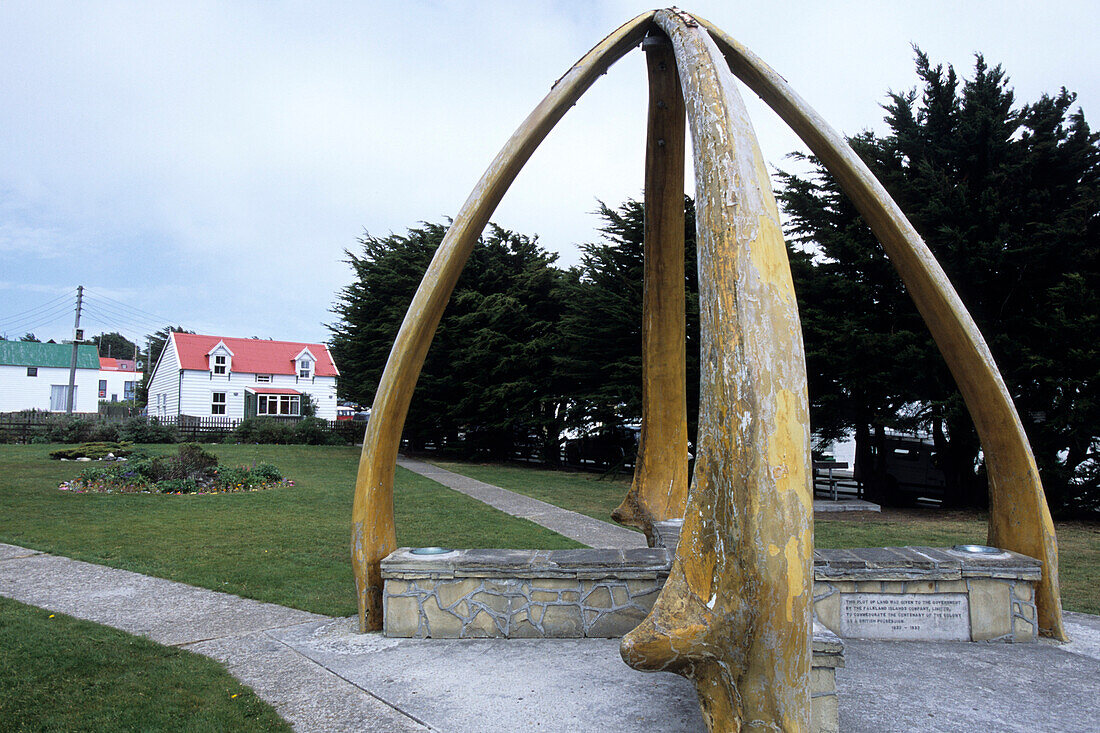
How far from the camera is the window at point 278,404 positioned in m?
36.2

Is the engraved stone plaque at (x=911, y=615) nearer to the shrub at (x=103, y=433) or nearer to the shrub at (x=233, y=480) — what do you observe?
the shrub at (x=233, y=480)

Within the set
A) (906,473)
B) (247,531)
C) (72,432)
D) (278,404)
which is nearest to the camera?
(247,531)

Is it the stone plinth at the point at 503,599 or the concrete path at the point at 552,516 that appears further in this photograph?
the concrete path at the point at 552,516

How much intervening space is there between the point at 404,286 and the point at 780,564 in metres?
22.6

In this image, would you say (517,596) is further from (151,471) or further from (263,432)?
(263,432)

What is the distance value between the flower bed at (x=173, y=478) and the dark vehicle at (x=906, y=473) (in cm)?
1350

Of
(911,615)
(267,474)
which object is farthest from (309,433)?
(911,615)

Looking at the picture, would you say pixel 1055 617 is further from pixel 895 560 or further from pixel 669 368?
pixel 669 368

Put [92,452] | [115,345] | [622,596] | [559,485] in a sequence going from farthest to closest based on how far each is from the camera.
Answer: [115,345], [92,452], [559,485], [622,596]

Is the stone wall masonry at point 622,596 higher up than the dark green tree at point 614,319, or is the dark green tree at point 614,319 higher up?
the dark green tree at point 614,319

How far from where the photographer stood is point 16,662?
14.5ft

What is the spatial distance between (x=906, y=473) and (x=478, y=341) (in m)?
12.8

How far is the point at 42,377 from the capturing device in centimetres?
4375

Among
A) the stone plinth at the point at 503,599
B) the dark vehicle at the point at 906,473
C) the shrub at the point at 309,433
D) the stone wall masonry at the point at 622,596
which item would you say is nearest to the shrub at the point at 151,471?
the stone plinth at the point at 503,599
